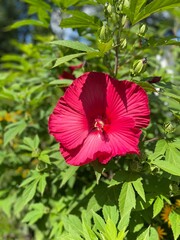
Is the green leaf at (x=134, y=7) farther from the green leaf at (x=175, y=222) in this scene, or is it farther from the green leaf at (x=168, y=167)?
the green leaf at (x=175, y=222)

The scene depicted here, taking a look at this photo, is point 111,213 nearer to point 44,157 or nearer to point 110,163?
point 110,163

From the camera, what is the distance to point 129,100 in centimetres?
109

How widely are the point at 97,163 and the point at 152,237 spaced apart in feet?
0.87

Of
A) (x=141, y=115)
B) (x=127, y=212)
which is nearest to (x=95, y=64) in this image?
(x=141, y=115)

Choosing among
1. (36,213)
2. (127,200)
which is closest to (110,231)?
(127,200)

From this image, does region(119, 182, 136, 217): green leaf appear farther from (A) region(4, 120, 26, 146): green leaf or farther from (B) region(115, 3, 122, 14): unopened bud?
(A) region(4, 120, 26, 146): green leaf

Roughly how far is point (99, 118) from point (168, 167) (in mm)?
255

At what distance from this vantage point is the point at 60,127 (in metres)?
1.15

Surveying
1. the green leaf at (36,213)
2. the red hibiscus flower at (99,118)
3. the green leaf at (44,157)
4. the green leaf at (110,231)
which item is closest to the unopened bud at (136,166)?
the red hibiscus flower at (99,118)

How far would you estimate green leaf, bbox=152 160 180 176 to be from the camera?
104cm

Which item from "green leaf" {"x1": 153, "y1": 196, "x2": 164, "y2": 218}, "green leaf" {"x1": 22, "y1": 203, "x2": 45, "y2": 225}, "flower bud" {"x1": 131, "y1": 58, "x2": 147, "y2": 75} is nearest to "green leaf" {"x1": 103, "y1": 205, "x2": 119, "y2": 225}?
"green leaf" {"x1": 153, "y1": 196, "x2": 164, "y2": 218}

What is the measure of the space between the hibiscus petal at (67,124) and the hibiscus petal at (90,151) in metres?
0.03

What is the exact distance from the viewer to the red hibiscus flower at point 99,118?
1072 mm

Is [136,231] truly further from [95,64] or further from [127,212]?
[95,64]
